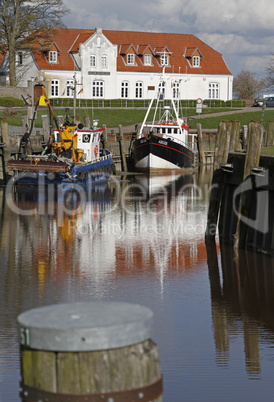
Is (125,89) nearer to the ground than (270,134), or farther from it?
farther from it

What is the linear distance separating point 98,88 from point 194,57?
47.3ft

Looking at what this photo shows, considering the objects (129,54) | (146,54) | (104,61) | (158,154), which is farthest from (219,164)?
(146,54)

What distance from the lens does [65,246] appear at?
1931cm

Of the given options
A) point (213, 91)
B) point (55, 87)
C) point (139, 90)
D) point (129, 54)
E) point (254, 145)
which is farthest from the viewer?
point (213, 91)

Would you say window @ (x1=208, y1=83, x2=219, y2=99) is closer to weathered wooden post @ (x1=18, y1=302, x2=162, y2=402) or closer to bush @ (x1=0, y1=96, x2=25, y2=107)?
bush @ (x1=0, y1=96, x2=25, y2=107)

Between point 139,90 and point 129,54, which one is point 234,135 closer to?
point 139,90

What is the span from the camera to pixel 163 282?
48.4 ft

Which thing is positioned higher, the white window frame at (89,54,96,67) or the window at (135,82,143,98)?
the white window frame at (89,54,96,67)

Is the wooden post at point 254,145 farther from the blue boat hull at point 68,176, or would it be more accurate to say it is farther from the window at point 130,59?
the window at point 130,59

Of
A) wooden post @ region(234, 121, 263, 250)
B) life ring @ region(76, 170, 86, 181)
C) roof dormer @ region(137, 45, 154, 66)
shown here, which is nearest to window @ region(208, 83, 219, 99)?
roof dormer @ region(137, 45, 154, 66)

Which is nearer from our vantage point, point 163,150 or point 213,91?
point 163,150

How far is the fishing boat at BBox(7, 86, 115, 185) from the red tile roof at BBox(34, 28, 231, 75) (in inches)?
1661

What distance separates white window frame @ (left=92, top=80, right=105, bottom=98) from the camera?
80.4 meters

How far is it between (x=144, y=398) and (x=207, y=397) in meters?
4.40
